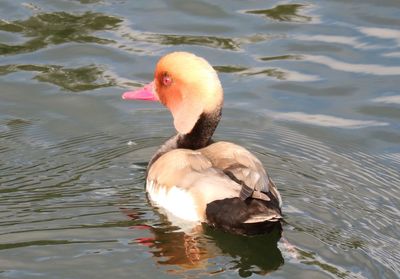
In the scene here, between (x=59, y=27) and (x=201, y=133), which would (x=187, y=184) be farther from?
(x=59, y=27)

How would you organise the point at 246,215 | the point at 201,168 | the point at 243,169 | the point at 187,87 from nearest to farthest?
the point at 246,215 → the point at 243,169 → the point at 201,168 → the point at 187,87

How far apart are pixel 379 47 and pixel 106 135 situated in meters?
3.14

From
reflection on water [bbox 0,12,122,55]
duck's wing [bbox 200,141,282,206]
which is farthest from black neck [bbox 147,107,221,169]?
reflection on water [bbox 0,12,122,55]

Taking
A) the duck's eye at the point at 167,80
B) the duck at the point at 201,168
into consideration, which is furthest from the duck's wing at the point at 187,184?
the duck's eye at the point at 167,80

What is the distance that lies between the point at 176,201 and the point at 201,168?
29cm

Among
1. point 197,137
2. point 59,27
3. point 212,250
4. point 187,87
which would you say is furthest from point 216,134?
point 59,27

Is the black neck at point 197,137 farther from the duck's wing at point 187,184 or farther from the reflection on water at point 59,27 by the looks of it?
the reflection on water at point 59,27

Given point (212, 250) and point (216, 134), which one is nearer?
point (212, 250)

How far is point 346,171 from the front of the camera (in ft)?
26.1

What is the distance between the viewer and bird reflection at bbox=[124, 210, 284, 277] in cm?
631

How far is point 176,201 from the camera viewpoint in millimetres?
7020

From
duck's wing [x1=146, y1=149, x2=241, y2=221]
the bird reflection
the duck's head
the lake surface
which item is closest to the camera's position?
the bird reflection

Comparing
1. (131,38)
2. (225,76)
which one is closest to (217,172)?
(225,76)

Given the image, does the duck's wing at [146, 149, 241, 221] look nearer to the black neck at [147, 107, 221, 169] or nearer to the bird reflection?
→ the bird reflection
